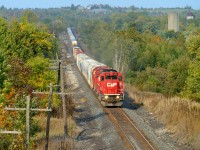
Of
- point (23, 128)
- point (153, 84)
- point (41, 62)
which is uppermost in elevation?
point (41, 62)

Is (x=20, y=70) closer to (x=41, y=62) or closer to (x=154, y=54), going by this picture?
(x=41, y=62)

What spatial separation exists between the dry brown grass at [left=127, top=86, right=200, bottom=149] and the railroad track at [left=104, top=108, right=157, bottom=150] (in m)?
2.19

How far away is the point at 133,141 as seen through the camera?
23.8 meters

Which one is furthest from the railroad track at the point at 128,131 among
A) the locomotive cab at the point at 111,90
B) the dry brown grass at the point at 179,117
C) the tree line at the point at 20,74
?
the tree line at the point at 20,74

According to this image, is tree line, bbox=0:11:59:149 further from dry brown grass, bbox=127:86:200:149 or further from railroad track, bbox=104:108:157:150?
dry brown grass, bbox=127:86:200:149

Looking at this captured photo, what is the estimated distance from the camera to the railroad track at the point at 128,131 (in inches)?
901

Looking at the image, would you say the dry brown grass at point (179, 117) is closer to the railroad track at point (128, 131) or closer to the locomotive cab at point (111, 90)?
the railroad track at point (128, 131)

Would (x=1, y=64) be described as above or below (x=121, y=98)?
above

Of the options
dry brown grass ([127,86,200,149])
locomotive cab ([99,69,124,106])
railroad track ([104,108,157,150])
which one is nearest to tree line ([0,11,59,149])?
locomotive cab ([99,69,124,106])

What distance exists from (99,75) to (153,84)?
35.5 metres

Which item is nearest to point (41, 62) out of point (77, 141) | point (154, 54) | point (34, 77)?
point (34, 77)

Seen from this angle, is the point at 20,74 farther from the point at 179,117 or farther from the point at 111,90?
the point at 179,117

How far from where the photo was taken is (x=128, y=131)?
26.2m

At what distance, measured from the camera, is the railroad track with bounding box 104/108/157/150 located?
22875 millimetres
